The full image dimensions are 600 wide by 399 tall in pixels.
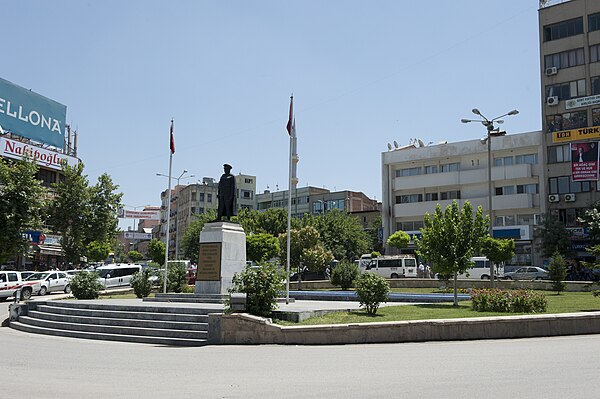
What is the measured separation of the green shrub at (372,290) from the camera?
15914 millimetres

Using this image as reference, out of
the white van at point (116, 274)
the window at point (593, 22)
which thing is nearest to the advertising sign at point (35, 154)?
the white van at point (116, 274)

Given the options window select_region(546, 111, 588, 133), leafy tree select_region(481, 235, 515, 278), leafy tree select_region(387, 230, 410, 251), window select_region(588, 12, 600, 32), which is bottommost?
leafy tree select_region(481, 235, 515, 278)

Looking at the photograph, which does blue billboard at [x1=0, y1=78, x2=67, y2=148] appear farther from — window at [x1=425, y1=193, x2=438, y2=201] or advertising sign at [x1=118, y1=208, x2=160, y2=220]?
advertising sign at [x1=118, y1=208, x2=160, y2=220]

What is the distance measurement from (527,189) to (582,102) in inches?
348

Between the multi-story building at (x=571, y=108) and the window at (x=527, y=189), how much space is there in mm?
1652

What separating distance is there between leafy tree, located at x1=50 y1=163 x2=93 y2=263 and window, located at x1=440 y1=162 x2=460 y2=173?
112 ft

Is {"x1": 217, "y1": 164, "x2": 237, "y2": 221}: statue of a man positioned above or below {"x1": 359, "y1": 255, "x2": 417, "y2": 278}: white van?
above

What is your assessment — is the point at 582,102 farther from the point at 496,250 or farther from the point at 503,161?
the point at 496,250

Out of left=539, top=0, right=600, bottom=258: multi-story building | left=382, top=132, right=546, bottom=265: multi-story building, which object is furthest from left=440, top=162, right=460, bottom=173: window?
left=539, top=0, right=600, bottom=258: multi-story building

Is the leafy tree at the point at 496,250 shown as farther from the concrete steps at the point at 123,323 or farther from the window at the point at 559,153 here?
the window at the point at 559,153

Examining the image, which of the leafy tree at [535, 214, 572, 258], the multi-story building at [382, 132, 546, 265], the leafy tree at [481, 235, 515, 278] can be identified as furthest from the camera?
the multi-story building at [382, 132, 546, 265]

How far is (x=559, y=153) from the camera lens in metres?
50.3

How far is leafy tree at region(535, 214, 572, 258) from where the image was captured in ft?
148

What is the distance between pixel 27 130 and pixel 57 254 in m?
11.5
